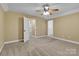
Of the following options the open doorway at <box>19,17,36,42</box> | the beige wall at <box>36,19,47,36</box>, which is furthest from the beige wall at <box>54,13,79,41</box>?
the open doorway at <box>19,17,36,42</box>

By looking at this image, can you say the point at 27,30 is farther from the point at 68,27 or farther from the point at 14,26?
the point at 68,27

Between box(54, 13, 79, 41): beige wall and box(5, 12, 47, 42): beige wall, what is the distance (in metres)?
0.71

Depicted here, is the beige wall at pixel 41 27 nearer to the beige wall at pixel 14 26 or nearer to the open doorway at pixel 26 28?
the beige wall at pixel 14 26

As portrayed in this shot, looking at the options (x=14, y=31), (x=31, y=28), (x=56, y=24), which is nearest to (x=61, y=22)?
(x=56, y=24)

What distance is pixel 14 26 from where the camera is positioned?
338cm

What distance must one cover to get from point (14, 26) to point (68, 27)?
2140 millimetres

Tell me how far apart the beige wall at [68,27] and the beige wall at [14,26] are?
709 millimetres

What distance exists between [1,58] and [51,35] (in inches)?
111

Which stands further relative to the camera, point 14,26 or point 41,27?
point 41,27

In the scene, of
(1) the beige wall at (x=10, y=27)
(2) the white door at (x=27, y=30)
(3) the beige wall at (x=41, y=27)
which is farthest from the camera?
(2) the white door at (x=27, y=30)

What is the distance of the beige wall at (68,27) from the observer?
3.98 meters

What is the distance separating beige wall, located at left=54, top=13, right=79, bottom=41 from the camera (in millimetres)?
3983

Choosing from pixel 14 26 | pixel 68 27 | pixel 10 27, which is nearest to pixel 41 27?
pixel 14 26

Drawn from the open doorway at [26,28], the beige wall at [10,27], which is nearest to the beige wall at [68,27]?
the open doorway at [26,28]
